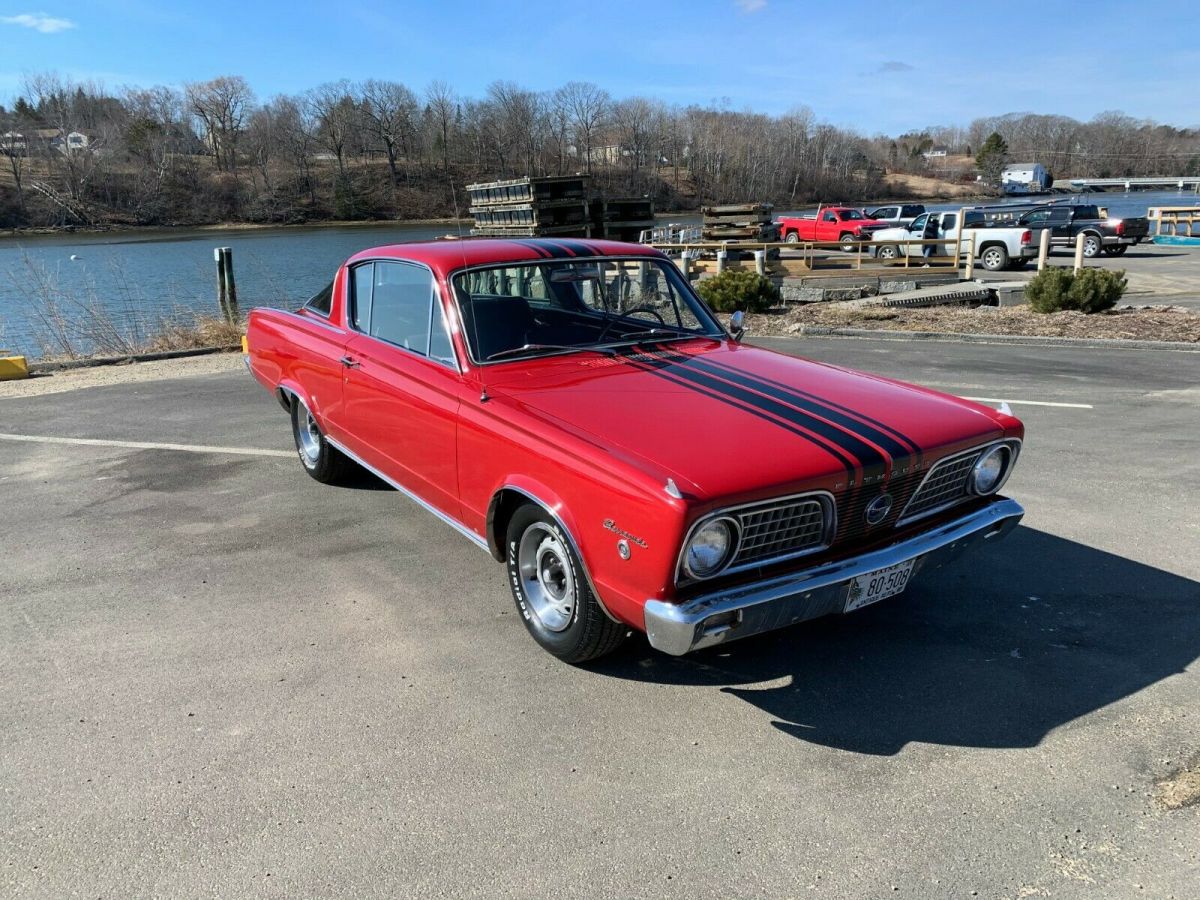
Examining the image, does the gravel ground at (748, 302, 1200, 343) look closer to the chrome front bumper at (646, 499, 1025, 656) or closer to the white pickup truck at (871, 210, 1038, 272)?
the white pickup truck at (871, 210, 1038, 272)

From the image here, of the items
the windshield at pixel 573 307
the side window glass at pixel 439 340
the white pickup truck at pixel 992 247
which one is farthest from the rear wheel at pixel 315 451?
the white pickup truck at pixel 992 247

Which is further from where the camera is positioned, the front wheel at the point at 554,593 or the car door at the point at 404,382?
the car door at the point at 404,382

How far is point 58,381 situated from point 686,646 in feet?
34.1

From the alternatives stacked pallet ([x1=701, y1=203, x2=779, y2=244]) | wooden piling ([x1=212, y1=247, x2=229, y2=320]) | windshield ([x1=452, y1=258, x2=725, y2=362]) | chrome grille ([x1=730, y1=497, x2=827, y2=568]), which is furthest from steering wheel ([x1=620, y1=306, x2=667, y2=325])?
stacked pallet ([x1=701, y1=203, x2=779, y2=244])

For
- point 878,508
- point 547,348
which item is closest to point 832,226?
point 547,348

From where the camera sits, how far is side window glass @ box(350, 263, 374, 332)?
16.7 ft

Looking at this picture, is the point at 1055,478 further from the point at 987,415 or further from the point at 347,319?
the point at 347,319

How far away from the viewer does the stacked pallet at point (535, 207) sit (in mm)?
19469

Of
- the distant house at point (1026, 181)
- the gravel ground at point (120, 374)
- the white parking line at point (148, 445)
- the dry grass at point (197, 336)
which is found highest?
the distant house at point (1026, 181)

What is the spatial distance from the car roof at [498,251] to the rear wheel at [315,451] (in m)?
1.37

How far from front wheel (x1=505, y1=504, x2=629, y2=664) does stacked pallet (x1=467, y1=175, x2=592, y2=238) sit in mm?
16602

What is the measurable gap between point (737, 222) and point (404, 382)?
23.0 meters

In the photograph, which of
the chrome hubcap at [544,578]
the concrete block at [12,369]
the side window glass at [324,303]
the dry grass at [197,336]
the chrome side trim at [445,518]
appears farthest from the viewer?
the dry grass at [197,336]

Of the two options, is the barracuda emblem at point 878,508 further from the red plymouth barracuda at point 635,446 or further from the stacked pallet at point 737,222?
the stacked pallet at point 737,222
